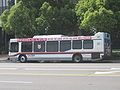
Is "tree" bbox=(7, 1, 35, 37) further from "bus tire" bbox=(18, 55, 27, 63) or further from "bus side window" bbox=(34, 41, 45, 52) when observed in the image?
"bus side window" bbox=(34, 41, 45, 52)

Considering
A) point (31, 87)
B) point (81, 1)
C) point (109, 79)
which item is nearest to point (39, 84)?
point (31, 87)

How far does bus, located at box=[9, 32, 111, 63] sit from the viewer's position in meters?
34.1

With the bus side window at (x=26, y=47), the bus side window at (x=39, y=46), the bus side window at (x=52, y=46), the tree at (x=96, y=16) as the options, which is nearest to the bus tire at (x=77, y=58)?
the bus side window at (x=52, y=46)

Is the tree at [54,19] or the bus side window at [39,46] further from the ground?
the tree at [54,19]

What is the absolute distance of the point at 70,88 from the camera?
1453 centimetres

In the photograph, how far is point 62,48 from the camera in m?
35.2

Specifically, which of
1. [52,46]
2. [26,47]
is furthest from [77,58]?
[26,47]

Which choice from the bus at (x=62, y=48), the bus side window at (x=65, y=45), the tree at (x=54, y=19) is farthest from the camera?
the tree at (x=54, y=19)

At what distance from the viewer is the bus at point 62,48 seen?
3409cm

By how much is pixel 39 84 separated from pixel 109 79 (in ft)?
10.7

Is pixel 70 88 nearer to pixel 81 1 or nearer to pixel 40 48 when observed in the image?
pixel 40 48

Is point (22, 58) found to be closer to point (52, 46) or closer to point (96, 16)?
point (52, 46)

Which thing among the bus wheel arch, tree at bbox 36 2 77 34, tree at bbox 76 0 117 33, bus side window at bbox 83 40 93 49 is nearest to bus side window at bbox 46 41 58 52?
the bus wheel arch

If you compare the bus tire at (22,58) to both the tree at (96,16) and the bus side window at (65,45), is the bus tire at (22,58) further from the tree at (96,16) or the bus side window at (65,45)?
the tree at (96,16)
